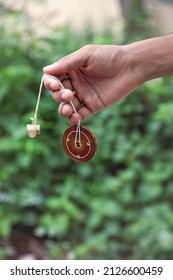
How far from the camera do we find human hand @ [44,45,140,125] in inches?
57.1

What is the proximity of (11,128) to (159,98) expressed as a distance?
2.48 ft

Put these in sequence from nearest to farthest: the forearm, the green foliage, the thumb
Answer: the thumb
the forearm
the green foliage

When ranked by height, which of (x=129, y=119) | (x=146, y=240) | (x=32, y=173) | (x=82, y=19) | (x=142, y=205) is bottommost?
(x=146, y=240)

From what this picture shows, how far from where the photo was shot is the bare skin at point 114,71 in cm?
149

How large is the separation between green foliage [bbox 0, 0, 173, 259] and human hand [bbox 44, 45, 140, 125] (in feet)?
4.50

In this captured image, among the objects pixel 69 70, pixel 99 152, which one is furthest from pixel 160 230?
pixel 69 70

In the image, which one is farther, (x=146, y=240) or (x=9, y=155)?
(x=9, y=155)

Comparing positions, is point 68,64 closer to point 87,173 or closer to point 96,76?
point 96,76

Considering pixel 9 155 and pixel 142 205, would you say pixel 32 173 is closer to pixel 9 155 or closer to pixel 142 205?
pixel 9 155

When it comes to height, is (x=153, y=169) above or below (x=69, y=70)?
above

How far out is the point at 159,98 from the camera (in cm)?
331

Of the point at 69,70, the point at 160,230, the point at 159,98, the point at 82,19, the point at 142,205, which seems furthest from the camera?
the point at 82,19

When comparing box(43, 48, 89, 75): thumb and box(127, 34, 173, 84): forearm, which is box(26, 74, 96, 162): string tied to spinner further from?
box(127, 34, 173, 84): forearm

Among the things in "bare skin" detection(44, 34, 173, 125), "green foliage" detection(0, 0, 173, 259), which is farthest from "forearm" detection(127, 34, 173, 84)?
"green foliage" detection(0, 0, 173, 259)
